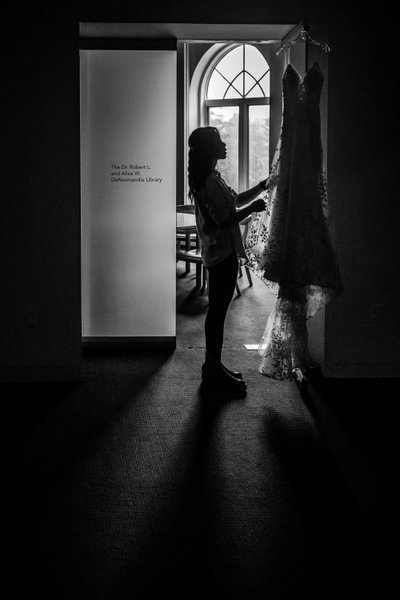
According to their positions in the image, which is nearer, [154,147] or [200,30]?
[200,30]

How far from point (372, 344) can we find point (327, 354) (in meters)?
0.31

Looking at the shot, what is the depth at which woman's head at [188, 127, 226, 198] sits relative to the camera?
4.33 metres

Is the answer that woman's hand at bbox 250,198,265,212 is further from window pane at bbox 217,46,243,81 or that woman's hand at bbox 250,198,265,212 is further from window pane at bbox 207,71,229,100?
window pane at bbox 207,71,229,100

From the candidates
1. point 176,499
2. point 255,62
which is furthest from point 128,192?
point 255,62

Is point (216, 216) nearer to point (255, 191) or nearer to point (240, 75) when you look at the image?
point (255, 191)

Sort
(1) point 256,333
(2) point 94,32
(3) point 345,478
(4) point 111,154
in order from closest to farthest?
1. (3) point 345,478
2. (2) point 94,32
3. (4) point 111,154
4. (1) point 256,333

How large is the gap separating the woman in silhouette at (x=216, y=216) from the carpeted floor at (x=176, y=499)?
61 centimetres

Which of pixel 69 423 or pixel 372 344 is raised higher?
pixel 372 344

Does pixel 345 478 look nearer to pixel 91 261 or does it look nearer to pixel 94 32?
pixel 91 261

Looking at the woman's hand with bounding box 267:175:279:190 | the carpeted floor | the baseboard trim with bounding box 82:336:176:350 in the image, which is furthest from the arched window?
the carpeted floor

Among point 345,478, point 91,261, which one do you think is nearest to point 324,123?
point 91,261

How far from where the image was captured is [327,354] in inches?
191

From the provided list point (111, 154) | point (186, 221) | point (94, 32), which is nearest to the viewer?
point (94, 32)

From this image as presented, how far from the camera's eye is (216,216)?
4.31m
